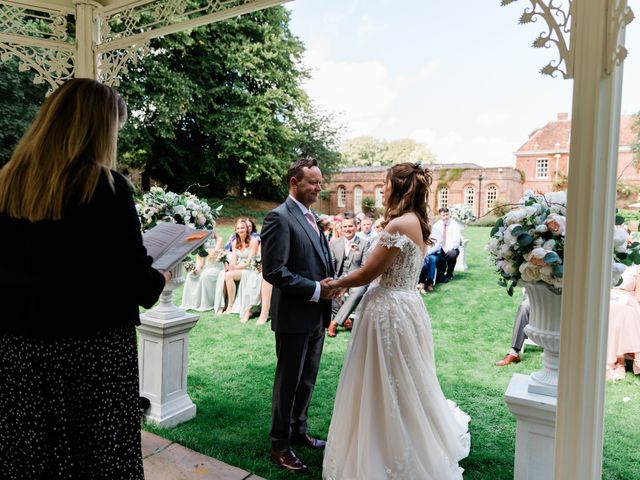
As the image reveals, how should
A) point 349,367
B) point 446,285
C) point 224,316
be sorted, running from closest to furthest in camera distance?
point 349,367
point 224,316
point 446,285

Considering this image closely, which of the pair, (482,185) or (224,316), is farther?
(482,185)

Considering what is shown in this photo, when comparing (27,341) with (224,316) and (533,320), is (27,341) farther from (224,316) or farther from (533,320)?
(224,316)

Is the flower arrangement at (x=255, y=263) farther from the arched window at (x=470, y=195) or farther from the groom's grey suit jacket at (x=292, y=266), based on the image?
the arched window at (x=470, y=195)

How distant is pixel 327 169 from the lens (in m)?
29.2

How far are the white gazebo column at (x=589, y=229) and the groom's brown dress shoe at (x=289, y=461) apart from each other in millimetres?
1644

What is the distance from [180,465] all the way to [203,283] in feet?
17.9

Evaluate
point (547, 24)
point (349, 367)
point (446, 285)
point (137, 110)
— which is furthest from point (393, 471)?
point (137, 110)

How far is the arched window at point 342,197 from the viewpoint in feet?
117

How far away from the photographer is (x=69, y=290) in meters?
1.60

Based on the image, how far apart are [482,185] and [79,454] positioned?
107ft

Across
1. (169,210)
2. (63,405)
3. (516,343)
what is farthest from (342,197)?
(63,405)

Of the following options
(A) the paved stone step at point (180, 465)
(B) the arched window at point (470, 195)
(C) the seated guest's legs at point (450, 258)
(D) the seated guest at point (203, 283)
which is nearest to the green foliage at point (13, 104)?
(D) the seated guest at point (203, 283)

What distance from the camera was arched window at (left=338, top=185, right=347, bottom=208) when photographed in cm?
3581

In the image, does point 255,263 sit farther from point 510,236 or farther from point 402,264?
point 510,236
